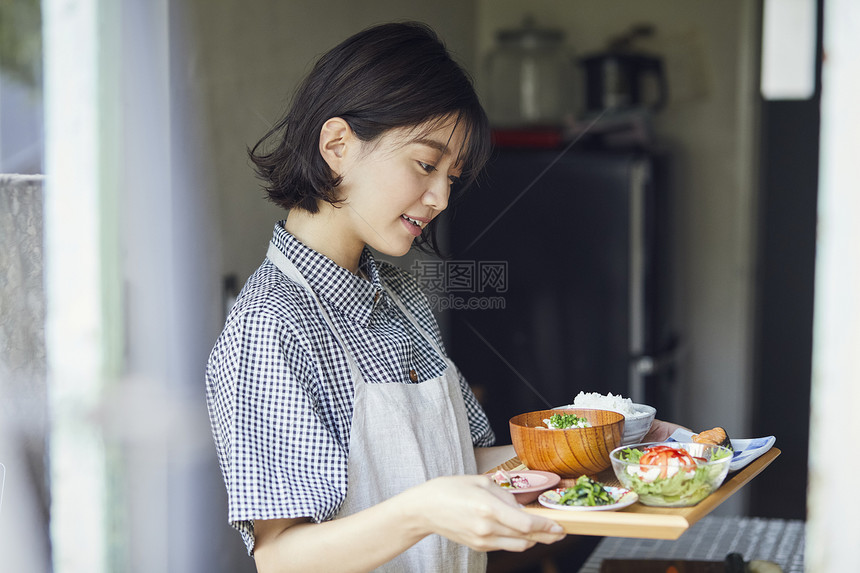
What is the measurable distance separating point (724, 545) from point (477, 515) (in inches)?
38.3

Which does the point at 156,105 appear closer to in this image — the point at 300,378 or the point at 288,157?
the point at 288,157

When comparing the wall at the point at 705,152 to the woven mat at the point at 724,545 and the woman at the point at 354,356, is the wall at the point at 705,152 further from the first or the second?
the woman at the point at 354,356

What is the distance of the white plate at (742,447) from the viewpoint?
94 centimetres

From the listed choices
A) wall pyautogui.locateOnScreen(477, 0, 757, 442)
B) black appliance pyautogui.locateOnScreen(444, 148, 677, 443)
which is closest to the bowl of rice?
black appliance pyautogui.locateOnScreen(444, 148, 677, 443)

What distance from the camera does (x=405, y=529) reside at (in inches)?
30.5

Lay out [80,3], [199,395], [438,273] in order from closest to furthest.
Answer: [80,3] < [199,395] < [438,273]

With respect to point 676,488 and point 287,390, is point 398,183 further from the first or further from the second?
point 676,488

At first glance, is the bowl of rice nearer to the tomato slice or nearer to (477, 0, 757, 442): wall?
the tomato slice

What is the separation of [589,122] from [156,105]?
1.61 metres

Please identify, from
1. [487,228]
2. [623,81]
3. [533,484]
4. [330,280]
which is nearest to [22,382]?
[330,280]

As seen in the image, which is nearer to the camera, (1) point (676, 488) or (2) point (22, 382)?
(1) point (676, 488)

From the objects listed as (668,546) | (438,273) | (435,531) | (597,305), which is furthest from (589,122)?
(435,531)

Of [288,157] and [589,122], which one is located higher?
[589,122]

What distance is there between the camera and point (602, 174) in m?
2.35
